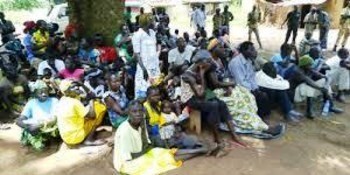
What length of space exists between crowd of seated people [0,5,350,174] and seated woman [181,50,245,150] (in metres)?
0.01

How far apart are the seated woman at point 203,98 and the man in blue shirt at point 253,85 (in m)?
0.89

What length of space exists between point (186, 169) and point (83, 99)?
2196 mm

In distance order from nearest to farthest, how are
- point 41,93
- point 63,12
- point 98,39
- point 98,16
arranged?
1. point 41,93
2. point 98,39
3. point 98,16
4. point 63,12

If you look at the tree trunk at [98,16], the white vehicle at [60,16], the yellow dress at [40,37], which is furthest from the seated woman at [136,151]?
the white vehicle at [60,16]

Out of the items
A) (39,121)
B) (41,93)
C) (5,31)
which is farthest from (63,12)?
(39,121)

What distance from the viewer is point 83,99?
6836mm

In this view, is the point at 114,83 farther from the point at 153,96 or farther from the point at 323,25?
the point at 323,25

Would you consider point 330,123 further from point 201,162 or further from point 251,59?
point 201,162

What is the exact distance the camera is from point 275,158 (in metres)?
5.93

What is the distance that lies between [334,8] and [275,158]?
46.4 ft

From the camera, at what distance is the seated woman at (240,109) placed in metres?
6.50

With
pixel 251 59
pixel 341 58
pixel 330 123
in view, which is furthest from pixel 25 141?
pixel 341 58

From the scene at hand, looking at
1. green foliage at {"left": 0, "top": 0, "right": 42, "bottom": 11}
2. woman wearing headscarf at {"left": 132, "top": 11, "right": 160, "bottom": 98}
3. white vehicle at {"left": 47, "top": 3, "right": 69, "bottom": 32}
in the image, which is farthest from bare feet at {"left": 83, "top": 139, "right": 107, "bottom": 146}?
green foliage at {"left": 0, "top": 0, "right": 42, "bottom": 11}

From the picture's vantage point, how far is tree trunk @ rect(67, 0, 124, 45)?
30.7 feet
